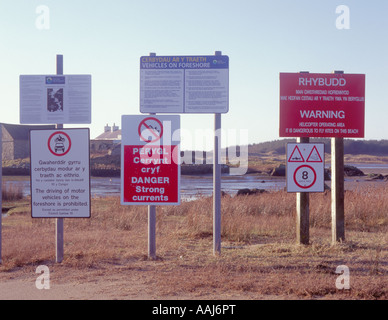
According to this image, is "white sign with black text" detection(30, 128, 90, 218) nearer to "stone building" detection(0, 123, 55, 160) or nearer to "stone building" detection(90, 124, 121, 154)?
"stone building" detection(90, 124, 121, 154)

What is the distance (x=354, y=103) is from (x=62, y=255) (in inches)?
243

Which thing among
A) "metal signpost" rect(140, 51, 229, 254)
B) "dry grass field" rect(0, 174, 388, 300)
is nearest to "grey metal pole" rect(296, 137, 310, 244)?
"dry grass field" rect(0, 174, 388, 300)

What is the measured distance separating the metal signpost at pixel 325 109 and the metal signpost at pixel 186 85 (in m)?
1.59

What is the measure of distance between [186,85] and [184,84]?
0.04m

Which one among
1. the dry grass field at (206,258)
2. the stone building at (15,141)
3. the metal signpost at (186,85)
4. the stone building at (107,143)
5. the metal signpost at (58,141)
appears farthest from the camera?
the stone building at (15,141)

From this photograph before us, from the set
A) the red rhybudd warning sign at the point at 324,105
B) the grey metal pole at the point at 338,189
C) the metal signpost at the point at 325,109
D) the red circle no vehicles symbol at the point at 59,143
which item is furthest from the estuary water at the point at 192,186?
the red circle no vehicles symbol at the point at 59,143

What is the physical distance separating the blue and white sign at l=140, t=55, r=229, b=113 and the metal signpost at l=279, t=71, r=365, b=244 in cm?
159

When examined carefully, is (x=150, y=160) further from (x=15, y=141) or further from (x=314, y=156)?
(x=15, y=141)

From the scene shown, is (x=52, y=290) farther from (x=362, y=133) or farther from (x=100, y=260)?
(x=362, y=133)

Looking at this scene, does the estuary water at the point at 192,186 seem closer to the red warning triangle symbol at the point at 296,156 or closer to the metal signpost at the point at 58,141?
the red warning triangle symbol at the point at 296,156

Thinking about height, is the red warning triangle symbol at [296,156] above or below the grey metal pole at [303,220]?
above

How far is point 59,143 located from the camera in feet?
27.9

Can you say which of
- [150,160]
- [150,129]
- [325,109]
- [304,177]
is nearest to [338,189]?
[304,177]

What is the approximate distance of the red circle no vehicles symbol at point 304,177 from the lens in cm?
944
